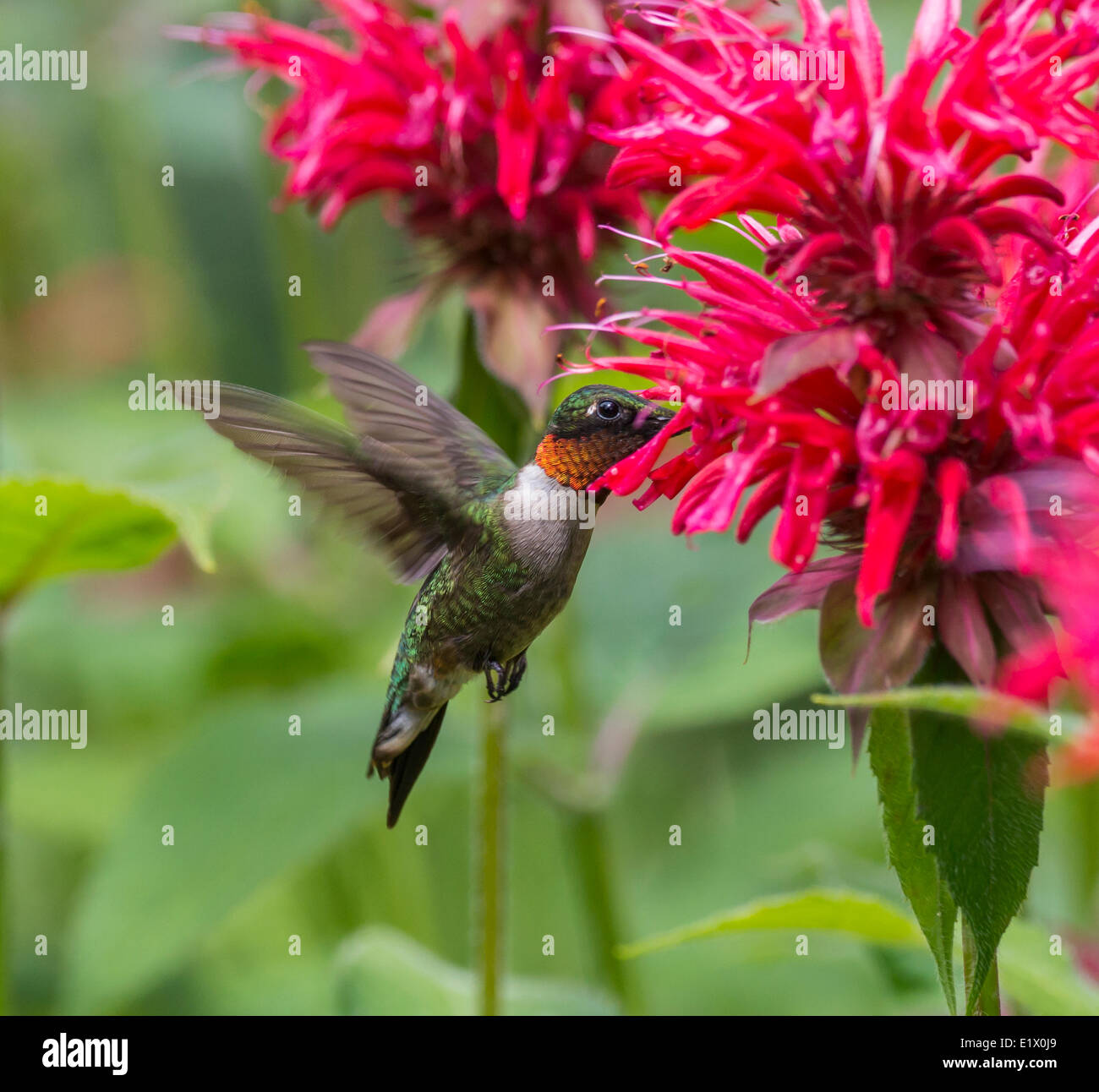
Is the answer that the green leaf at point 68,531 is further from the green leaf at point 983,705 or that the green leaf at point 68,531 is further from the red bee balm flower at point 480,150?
the green leaf at point 983,705

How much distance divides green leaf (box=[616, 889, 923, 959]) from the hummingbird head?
261mm

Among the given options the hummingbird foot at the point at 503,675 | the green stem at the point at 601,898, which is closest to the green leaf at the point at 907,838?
the hummingbird foot at the point at 503,675

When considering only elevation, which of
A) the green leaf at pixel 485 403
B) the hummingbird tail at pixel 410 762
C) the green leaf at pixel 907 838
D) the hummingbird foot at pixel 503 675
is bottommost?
the green leaf at pixel 907 838

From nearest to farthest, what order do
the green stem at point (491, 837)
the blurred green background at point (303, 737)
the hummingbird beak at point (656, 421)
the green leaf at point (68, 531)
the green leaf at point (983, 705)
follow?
the green leaf at point (983, 705), the hummingbird beak at point (656, 421), the green leaf at point (68, 531), the green stem at point (491, 837), the blurred green background at point (303, 737)

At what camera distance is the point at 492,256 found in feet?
3.64

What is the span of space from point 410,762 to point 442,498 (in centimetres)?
20

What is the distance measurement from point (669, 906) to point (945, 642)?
1014mm

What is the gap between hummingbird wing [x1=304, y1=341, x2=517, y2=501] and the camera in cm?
85

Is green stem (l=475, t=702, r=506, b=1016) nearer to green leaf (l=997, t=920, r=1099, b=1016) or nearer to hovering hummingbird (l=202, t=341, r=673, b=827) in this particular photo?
hovering hummingbird (l=202, t=341, r=673, b=827)

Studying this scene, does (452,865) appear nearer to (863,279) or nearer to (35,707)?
(35,707)

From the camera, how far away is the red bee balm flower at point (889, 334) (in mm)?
646

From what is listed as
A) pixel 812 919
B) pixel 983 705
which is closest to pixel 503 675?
pixel 812 919

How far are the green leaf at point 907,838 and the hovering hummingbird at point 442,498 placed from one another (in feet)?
0.74
